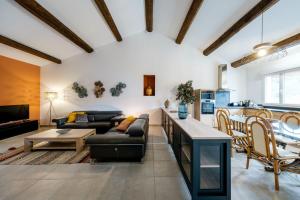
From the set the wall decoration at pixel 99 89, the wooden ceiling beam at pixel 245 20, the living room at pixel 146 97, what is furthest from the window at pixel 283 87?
the wall decoration at pixel 99 89

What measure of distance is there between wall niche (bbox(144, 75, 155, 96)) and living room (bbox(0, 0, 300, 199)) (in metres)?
0.04

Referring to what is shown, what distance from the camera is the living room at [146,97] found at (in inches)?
87.4

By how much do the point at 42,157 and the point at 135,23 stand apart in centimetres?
495

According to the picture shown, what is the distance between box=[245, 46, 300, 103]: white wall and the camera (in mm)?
4894

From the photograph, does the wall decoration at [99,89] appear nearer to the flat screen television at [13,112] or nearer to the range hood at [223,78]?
the flat screen television at [13,112]

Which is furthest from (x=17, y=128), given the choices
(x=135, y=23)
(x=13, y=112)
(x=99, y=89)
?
(x=135, y=23)

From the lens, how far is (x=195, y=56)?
22.2 ft

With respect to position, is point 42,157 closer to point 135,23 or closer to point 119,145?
point 119,145

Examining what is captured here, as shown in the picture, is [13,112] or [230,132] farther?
[13,112]

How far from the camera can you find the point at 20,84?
5668 mm

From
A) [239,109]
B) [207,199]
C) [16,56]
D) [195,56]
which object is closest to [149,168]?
[207,199]

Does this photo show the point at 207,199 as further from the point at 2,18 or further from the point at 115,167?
the point at 2,18

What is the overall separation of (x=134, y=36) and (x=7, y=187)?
6025mm

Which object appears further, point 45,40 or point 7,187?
point 45,40
